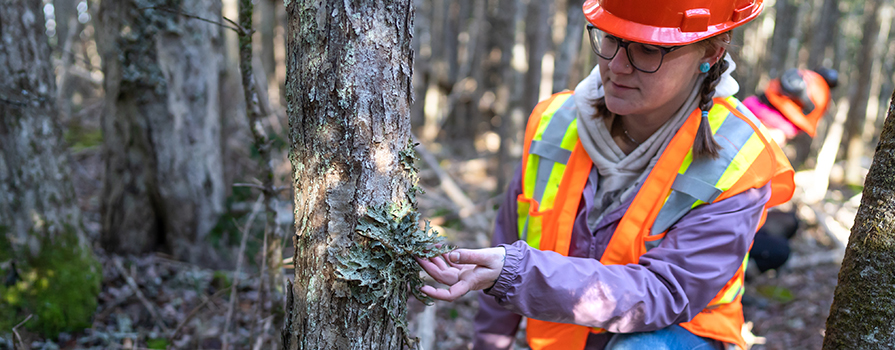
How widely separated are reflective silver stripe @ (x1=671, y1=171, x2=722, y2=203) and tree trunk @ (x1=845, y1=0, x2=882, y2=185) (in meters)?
9.99

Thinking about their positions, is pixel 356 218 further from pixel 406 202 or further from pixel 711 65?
pixel 711 65

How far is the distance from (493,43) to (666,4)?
1261 cm

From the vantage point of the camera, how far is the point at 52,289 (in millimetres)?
2758

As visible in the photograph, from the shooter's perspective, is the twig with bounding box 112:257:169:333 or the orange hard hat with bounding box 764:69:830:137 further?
the orange hard hat with bounding box 764:69:830:137

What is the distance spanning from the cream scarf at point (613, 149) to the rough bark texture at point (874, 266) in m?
0.49

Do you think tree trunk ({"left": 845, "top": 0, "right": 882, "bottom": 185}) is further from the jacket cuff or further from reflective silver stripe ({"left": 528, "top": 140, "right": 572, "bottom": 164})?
the jacket cuff

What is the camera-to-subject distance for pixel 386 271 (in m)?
1.38

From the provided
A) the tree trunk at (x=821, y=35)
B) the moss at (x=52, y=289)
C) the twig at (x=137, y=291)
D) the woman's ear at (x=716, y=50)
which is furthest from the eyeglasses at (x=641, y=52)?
the tree trunk at (x=821, y=35)

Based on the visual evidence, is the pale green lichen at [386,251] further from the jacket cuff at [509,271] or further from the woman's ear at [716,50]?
the woman's ear at [716,50]

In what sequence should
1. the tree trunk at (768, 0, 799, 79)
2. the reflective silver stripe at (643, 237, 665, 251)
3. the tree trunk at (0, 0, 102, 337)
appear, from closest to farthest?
the reflective silver stripe at (643, 237, 665, 251), the tree trunk at (0, 0, 102, 337), the tree trunk at (768, 0, 799, 79)

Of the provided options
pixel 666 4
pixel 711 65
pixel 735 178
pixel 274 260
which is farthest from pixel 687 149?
pixel 274 260

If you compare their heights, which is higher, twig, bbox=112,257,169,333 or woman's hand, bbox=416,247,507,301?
woman's hand, bbox=416,247,507,301

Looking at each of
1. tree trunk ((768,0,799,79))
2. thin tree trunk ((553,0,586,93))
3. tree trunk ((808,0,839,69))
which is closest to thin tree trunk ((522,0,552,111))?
thin tree trunk ((553,0,586,93))

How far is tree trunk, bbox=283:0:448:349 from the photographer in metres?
1.30
